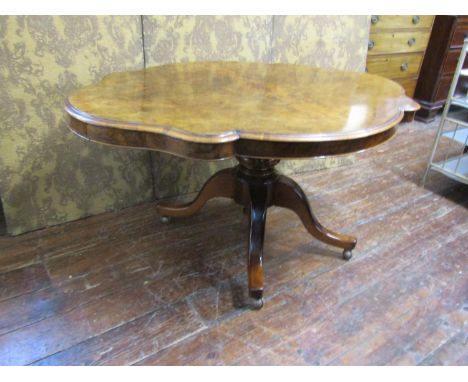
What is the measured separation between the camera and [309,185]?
69.9 inches

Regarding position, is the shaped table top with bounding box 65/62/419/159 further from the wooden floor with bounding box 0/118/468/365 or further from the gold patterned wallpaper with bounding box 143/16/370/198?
the wooden floor with bounding box 0/118/468/365

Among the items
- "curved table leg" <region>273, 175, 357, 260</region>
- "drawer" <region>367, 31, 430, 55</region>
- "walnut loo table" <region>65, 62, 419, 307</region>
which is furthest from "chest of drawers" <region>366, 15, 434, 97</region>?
"curved table leg" <region>273, 175, 357, 260</region>

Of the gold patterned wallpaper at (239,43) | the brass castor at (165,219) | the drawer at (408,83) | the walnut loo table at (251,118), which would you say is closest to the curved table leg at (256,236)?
the walnut loo table at (251,118)

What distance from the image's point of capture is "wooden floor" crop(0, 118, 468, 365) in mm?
949

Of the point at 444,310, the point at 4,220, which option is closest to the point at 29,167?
the point at 4,220

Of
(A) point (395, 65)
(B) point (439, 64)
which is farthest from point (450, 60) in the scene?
(A) point (395, 65)

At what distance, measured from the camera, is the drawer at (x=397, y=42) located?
7.54 ft

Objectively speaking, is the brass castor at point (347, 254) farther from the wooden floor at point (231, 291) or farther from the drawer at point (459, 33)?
the drawer at point (459, 33)

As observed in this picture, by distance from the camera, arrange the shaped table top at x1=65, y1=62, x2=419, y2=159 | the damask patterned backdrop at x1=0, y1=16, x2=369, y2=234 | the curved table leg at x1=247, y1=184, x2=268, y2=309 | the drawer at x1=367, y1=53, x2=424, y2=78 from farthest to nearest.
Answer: the drawer at x1=367, y1=53, x2=424, y2=78, the damask patterned backdrop at x1=0, y1=16, x2=369, y2=234, the curved table leg at x1=247, y1=184, x2=268, y2=309, the shaped table top at x1=65, y1=62, x2=419, y2=159

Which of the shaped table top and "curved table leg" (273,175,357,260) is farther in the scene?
"curved table leg" (273,175,357,260)

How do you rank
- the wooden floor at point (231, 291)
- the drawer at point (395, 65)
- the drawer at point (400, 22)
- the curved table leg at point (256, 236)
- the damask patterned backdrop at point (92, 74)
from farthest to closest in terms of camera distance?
the drawer at point (395, 65)
the drawer at point (400, 22)
the damask patterned backdrop at point (92, 74)
the curved table leg at point (256, 236)
the wooden floor at point (231, 291)

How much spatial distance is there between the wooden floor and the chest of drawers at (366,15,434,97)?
119 cm

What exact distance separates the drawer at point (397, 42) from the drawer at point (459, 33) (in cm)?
16

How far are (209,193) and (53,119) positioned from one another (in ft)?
1.96
